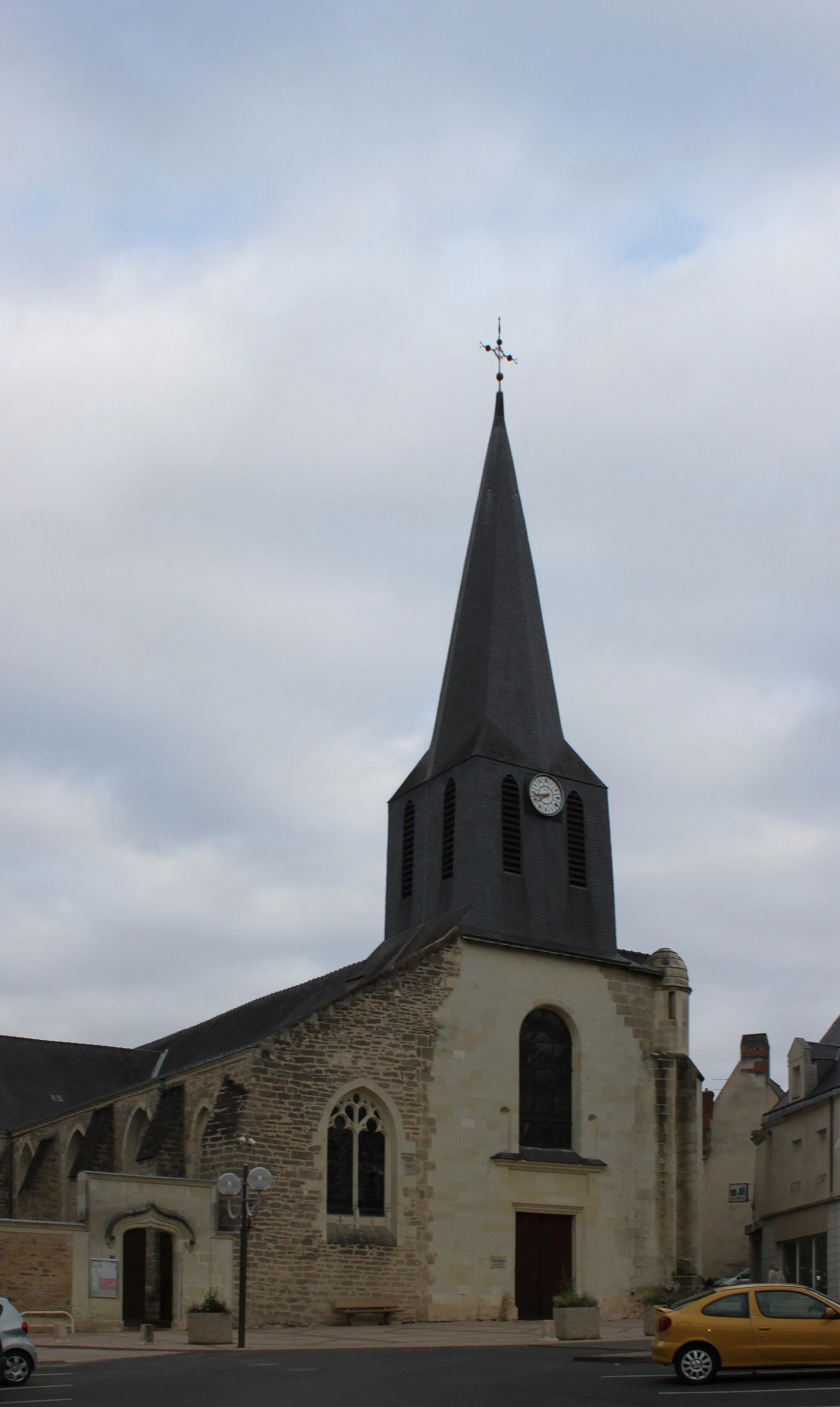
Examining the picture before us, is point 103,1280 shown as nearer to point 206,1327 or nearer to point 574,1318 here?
point 206,1327

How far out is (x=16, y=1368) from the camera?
50.3 feet

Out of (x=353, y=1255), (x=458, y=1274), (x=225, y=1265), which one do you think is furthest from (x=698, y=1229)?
(x=225, y=1265)

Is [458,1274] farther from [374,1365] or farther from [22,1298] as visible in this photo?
[374,1365]

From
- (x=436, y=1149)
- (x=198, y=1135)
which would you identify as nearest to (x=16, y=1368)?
(x=436, y=1149)

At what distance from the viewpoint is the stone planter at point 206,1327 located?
2145cm

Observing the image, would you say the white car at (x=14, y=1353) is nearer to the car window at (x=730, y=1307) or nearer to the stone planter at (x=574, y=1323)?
the car window at (x=730, y=1307)

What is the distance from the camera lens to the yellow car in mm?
14805

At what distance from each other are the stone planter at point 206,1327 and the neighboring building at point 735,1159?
73.6 ft

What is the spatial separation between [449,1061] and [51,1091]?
62.9ft

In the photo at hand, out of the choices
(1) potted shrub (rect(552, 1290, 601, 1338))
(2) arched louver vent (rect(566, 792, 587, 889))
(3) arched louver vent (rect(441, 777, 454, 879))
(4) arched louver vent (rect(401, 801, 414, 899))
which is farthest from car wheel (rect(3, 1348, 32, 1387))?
(2) arched louver vent (rect(566, 792, 587, 889))

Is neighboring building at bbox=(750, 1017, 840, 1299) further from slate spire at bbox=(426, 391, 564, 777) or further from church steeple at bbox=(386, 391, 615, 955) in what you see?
slate spire at bbox=(426, 391, 564, 777)

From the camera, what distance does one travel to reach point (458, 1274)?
2781 centimetres

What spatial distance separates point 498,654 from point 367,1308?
14733 millimetres

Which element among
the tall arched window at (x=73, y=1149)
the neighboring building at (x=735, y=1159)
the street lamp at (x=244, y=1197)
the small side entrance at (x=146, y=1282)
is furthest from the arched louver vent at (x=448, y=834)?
the neighboring building at (x=735, y=1159)
